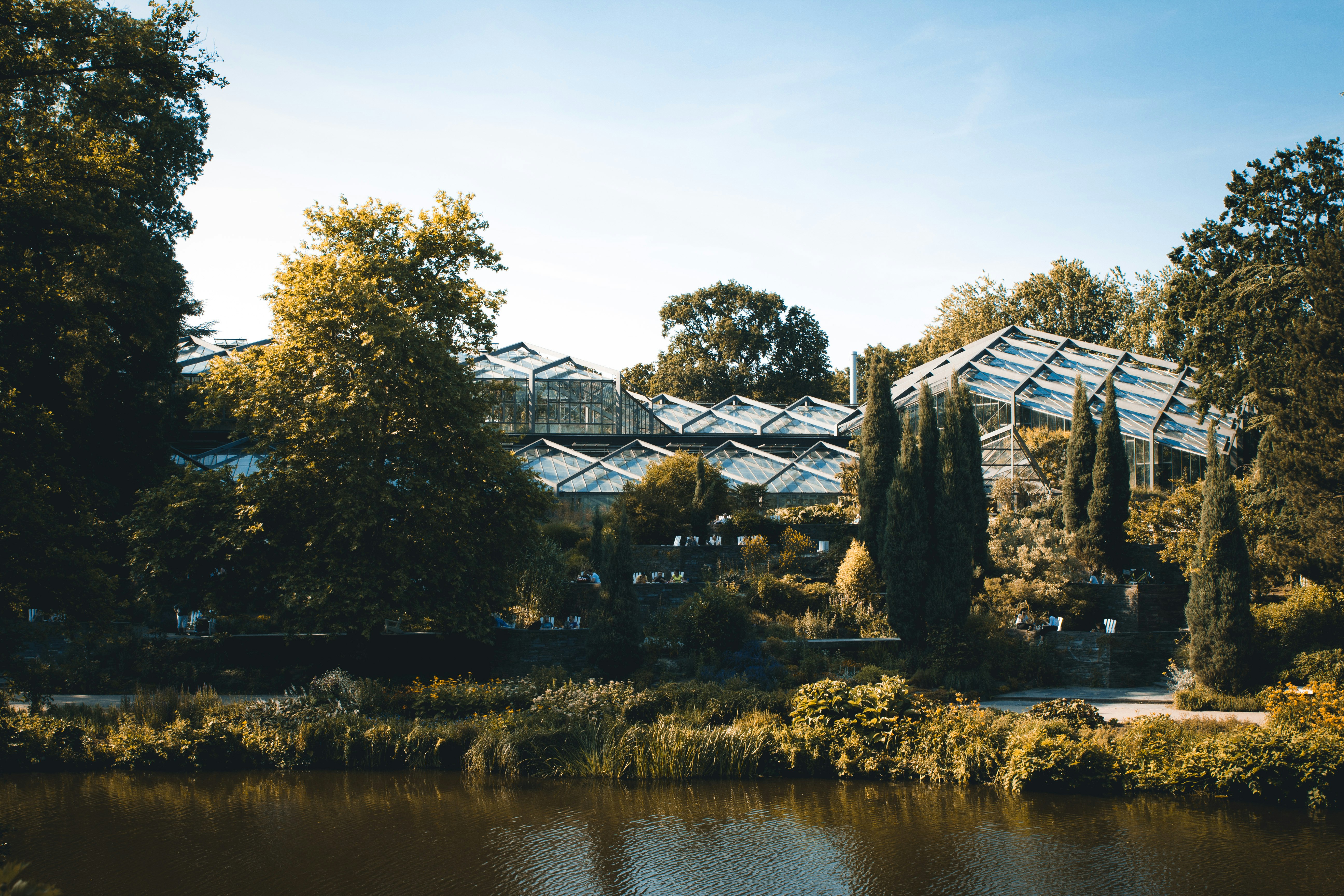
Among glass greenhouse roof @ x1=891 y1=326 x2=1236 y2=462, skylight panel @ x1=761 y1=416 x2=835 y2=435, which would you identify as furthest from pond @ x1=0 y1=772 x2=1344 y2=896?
skylight panel @ x1=761 y1=416 x2=835 y2=435

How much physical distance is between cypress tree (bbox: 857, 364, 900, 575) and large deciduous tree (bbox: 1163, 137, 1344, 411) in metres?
8.74

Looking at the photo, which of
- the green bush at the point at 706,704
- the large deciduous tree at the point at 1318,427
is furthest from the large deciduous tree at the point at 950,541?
the large deciduous tree at the point at 1318,427

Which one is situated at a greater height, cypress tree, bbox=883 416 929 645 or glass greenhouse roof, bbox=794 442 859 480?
glass greenhouse roof, bbox=794 442 859 480

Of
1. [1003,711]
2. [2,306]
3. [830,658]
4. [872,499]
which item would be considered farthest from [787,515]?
[2,306]

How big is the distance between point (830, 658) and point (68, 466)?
46.0 feet

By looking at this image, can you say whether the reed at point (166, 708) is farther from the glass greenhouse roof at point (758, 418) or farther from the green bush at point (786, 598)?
the glass greenhouse roof at point (758, 418)

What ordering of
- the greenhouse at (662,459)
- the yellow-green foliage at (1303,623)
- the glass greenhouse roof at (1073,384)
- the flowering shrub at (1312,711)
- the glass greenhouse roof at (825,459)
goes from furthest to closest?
the glass greenhouse roof at (1073,384)
the glass greenhouse roof at (825,459)
the greenhouse at (662,459)
the yellow-green foliage at (1303,623)
the flowering shrub at (1312,711)

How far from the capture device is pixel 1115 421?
24719mm

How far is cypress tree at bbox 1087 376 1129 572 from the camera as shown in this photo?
23688 mm

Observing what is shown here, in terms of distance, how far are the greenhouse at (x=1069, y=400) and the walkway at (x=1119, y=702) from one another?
1049 cm

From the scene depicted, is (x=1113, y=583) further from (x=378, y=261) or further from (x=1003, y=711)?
(x=378, y=261)

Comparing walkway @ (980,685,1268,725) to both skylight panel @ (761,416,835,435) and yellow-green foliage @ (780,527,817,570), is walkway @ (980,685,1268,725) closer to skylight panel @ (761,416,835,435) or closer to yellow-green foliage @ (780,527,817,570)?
yellow-green foliage @ (780,527,817,570)

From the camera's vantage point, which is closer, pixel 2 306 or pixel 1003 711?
pixel 2 306

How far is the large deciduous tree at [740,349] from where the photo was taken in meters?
62.4
